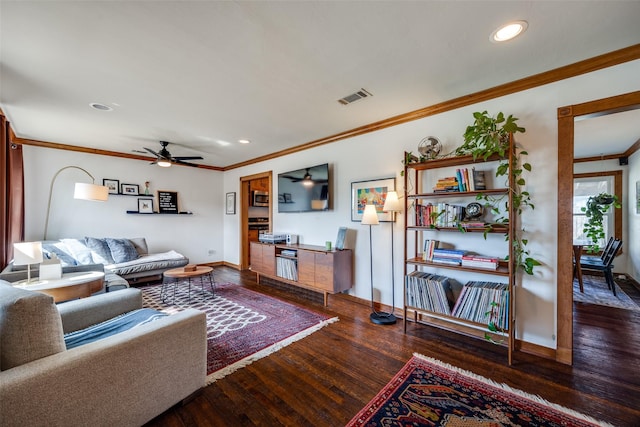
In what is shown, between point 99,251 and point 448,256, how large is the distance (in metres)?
5.16

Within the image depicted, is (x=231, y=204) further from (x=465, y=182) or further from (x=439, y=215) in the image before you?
(x=465, y=182)

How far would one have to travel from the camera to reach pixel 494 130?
2.32 meters

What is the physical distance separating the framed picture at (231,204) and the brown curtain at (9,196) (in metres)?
3.32

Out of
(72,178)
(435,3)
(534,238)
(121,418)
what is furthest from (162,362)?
(72,178)

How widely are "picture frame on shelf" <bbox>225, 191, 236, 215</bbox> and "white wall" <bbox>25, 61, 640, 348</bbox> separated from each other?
14 centimetres

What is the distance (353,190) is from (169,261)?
349 cm

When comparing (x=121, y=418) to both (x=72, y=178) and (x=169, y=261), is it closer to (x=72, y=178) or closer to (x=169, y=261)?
(x=169, y=261)

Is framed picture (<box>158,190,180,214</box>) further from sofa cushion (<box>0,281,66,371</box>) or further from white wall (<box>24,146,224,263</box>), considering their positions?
sofa cushion (<box>0,281,66,371</box>)

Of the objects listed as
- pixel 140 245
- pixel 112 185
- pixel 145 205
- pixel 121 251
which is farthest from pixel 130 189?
pixel 121 251

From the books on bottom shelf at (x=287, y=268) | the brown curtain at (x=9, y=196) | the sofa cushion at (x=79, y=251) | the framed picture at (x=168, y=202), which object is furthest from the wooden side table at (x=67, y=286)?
the framed picture at (x=168, y=202)

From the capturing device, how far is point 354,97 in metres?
2.68

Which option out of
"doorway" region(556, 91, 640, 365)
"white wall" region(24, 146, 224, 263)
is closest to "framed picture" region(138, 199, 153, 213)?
"white wall" region(24, 146, 224, 263)

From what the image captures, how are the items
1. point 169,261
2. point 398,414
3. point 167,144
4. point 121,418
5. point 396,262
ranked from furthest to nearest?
point 169,261
point 167,144
point 396,262
point 398,414
point 121,418

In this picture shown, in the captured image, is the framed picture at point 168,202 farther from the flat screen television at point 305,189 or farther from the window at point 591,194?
the window at point 591,194
